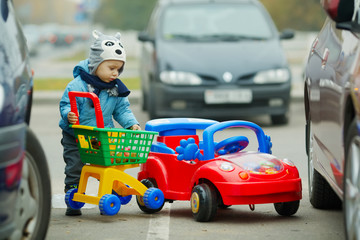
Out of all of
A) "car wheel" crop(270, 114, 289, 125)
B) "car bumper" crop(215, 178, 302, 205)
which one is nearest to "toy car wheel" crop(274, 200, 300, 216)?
"car bumper" crop(215, 178, 302, 205)

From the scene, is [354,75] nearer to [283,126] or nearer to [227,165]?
[227,165]

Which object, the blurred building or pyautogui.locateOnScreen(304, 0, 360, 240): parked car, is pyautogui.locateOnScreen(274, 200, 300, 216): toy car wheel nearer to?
pyautogui.locateOnScreen(304, 0, 360, 240): parked car

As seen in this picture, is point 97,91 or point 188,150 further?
point 97,91

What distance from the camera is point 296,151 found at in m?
10.4

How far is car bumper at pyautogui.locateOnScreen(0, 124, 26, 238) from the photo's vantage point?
13.6 feet

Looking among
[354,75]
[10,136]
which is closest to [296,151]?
[354,75]

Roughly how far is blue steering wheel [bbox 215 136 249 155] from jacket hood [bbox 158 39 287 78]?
640 centimetres

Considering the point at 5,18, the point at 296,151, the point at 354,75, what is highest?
the point at 5,18

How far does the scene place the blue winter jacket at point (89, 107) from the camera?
635 centimetres

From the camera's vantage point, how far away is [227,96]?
42.0 ft

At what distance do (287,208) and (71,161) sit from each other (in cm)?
149

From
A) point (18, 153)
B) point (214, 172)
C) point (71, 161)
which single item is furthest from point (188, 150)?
point (18, 153)

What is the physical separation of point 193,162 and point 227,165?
0.33 metres

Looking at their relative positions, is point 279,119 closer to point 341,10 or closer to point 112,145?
point 112,145
